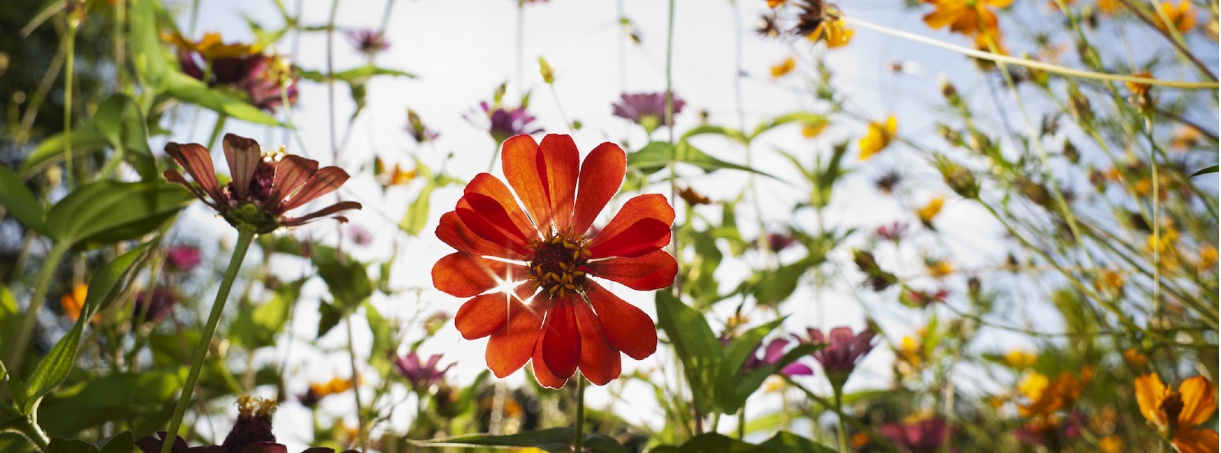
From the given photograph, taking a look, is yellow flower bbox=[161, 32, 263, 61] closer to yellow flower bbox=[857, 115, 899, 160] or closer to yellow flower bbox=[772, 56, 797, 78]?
yellow flower bbox=[857, 115, 899, 160]

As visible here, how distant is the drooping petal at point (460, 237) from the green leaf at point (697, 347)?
0.12 m

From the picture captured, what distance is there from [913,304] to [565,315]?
87 centimetres

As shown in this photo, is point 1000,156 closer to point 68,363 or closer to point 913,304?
point 913,304

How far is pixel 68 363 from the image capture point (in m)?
0.39

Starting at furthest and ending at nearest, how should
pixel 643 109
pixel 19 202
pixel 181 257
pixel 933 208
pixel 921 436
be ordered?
pixel 933 208
pixel 181 257
pixel 921 436
pixel 643 109
pixel 19 202

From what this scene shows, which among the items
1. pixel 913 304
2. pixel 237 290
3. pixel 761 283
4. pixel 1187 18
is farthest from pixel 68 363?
pixel 237 290

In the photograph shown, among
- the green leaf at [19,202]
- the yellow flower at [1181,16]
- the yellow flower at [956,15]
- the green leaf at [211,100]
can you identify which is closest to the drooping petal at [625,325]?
the green leaf at [211,100]

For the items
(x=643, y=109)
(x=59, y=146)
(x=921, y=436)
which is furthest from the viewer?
(x=921, y=436)

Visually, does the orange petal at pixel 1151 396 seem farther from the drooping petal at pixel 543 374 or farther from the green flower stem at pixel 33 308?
the green flower stem at pixel 33 308

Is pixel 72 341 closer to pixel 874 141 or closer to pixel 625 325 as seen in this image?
pixel 625 325

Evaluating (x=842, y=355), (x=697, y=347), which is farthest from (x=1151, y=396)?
(x=697, y=347)

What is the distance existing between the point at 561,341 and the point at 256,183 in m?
0.20

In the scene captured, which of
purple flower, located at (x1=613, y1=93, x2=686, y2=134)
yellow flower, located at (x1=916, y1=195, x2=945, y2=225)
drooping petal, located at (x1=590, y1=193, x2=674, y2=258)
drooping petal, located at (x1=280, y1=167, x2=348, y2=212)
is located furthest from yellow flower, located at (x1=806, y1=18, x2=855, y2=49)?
yellow flower, located at (x1=916, y1=195, x2=945, y2=225)

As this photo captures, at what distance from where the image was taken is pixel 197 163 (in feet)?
1.31
